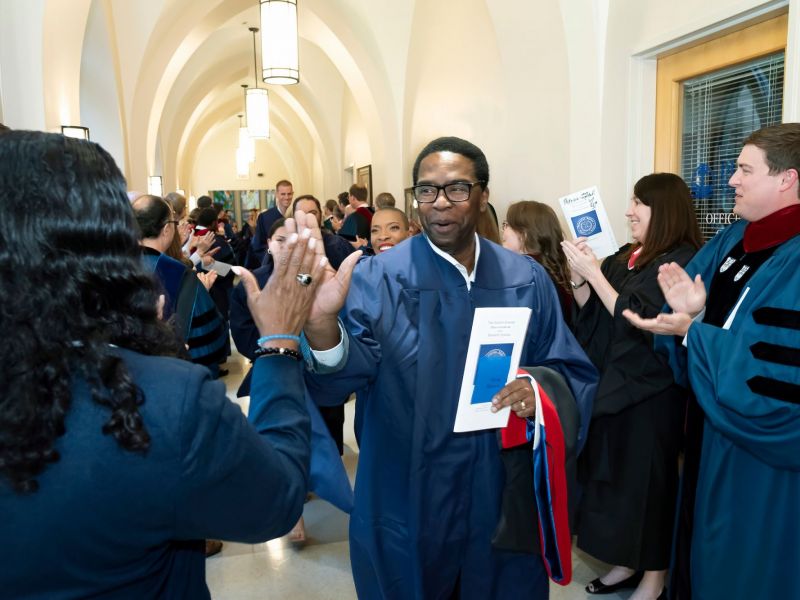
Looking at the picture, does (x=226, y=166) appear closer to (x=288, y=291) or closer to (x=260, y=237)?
(x=260, y=237)

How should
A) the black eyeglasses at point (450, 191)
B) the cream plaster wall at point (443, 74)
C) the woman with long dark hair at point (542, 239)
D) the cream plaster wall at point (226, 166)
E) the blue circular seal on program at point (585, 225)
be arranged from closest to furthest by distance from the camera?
the black eyeglasses at point (450, 191), the blue circular seal on program at point (585, 225), the woman with long dark hair at point (542, 239), the cream plaster wall at point (443, 74), the cream plaster wall at point (226, 166)

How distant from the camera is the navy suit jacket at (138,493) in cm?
83

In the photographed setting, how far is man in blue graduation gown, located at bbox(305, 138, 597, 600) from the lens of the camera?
1.76 meters

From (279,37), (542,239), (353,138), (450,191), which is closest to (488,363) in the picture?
(450,191)

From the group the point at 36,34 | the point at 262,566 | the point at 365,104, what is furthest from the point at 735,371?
the point at 365,104

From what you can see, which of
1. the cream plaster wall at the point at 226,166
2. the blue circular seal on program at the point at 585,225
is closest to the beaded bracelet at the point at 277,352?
the blue circular seal on program at the point at 585,225

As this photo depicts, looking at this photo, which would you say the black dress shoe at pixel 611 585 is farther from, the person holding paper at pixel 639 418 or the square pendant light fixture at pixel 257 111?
the square pendant light fixture at pixel 257 111

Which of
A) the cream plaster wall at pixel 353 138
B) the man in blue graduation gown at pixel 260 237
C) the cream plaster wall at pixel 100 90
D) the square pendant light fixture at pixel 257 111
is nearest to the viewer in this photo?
the man in blue graduation gown at pixel 260 237

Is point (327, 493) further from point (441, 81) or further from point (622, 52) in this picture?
point (441, 81)

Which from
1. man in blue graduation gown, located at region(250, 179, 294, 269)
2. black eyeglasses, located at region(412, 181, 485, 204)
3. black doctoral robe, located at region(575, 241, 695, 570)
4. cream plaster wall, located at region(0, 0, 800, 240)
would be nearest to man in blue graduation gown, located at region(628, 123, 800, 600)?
black doctoral robe, located at region(575, 241, 695, 570)

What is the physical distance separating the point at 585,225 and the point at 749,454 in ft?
4.15

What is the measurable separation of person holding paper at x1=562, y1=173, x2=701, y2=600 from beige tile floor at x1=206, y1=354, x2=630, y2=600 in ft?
1.17

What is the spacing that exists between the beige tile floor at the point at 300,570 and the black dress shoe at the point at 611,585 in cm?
3

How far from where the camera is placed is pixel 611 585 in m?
2.92
